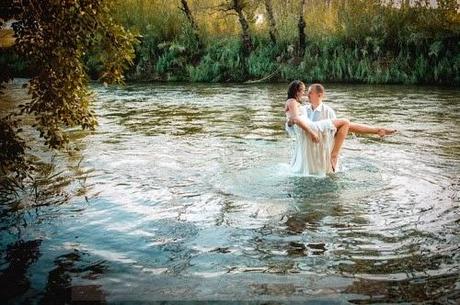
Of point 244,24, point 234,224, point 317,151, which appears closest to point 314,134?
point 317,151

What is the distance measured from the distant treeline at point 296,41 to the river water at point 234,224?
1321 cm

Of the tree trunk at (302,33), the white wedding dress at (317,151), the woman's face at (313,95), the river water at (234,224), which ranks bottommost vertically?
the river water at (234,224)

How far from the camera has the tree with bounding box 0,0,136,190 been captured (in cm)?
627

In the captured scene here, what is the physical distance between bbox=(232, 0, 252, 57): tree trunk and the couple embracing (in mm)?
20336

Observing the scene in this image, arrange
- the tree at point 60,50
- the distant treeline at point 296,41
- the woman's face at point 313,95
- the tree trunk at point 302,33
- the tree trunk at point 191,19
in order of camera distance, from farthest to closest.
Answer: the tree trunk at point 191,19 → the tree trunk at point 302,33 → the distant treeline at point 296,41 → the woman's face at point 313,95 → the tree at point 60,50

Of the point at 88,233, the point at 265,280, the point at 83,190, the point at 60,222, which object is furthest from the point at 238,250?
the point at 83,190

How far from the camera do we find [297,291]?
4.25 meters

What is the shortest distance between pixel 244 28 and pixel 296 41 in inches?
119

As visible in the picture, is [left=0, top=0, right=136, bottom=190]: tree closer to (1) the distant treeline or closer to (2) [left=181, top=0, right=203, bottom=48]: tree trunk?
(1) the distant treeline

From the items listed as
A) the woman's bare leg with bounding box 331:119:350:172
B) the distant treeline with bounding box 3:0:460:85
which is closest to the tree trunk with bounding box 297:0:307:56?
the distant treeline with bounding box 3:0:460:85

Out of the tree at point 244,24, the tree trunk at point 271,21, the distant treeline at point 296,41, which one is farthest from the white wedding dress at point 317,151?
the tree trunk at point 271,21

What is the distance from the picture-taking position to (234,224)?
596cm

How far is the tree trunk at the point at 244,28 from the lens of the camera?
28562mm

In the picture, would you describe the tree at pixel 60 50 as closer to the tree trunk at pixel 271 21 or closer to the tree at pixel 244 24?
the tree at pixel 244 24
